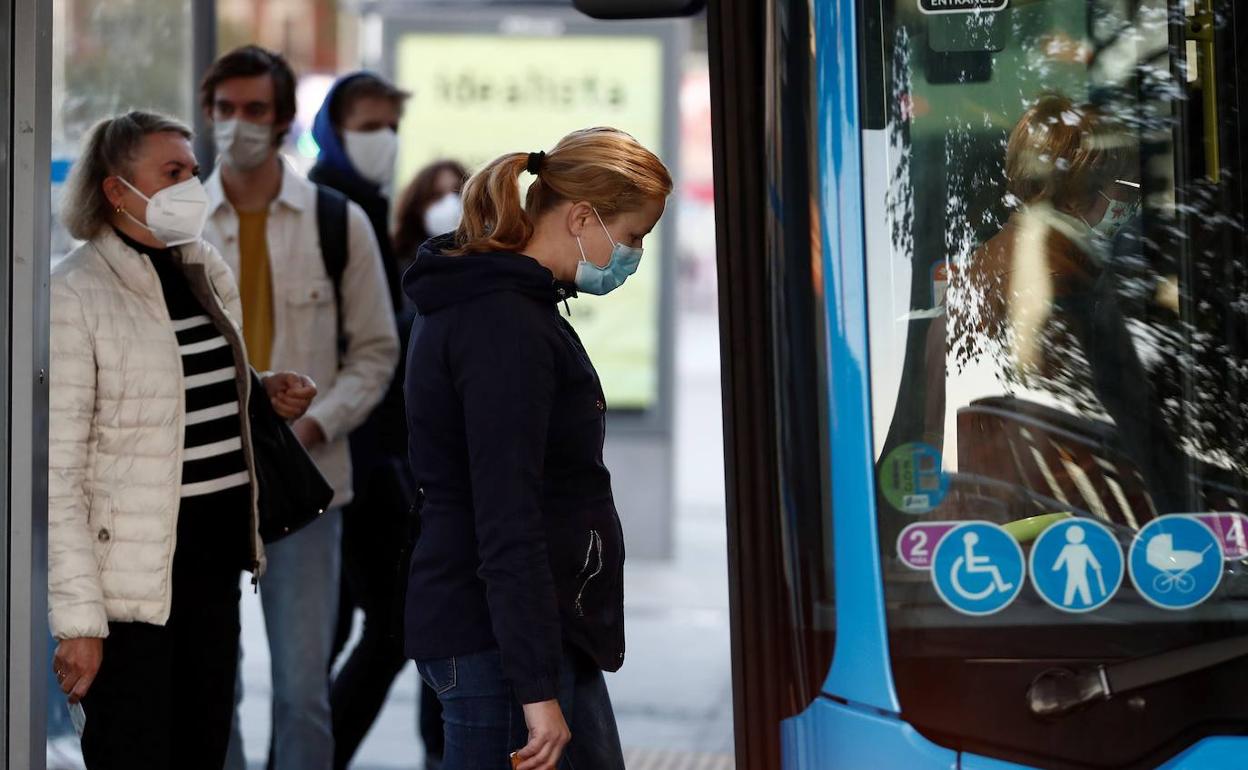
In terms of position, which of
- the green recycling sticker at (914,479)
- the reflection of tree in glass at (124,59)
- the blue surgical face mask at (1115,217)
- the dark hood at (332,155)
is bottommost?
the green recycling sticker at (914,479)

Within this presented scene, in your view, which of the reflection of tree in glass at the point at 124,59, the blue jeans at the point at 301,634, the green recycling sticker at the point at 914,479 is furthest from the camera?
the reflection of tree in glass at the point at 124,59

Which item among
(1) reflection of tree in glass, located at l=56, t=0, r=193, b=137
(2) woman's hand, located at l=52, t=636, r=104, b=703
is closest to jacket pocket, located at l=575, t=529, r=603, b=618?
(2) woman's hand, located at l=52, t=636, r=104, b=703

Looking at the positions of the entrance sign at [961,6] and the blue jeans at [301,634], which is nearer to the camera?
the entrance sign at [961,6]

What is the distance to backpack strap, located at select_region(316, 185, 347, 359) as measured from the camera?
14.8ft

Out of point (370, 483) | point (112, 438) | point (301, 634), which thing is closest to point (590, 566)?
point (112, 438)

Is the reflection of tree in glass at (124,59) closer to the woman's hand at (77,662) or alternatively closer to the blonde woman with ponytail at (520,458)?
the woman's hand at (77,662)

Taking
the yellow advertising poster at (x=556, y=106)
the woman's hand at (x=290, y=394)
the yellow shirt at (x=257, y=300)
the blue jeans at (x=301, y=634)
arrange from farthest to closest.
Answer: the yellow advertising poster at (x=556, y=106) < the yellow shirt at (x=257, y=300) < the blue jeans at (x=301, y=634) < the woman's hand at (x=290, y=394)

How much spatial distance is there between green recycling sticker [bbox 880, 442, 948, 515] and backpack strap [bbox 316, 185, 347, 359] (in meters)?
2.22

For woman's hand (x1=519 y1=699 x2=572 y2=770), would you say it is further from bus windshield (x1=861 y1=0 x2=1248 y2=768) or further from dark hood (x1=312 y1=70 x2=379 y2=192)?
dark hood (x1=312 y1=70 x2=379 y2=192)

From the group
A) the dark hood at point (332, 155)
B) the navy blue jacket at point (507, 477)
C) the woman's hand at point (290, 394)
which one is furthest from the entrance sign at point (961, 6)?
the dark hood at point (332, 155)

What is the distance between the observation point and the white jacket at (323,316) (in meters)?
4.45

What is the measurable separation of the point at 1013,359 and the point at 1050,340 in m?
0.06

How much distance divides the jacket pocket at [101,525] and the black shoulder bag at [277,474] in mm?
368

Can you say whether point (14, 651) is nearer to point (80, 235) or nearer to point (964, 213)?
point (80, 235)
